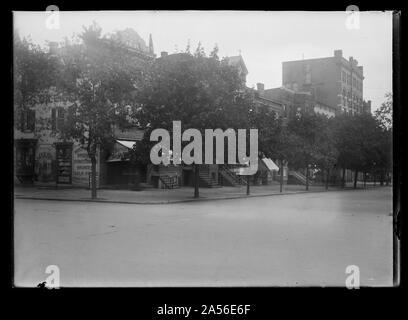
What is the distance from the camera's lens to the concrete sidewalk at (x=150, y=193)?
28.4 ft

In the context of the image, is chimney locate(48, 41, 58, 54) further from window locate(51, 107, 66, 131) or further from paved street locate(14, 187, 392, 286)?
paved street locate(14, 187, 392, 286)

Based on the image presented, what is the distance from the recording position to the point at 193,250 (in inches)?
314

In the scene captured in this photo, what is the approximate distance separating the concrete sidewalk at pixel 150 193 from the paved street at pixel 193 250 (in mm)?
318

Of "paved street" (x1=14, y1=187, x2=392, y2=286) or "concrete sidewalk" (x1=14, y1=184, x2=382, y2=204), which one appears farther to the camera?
"concrete sidewalk" (x1=14, y1=184, x2=382, y2=204)

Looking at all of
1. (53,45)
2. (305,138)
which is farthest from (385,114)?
(305,138)

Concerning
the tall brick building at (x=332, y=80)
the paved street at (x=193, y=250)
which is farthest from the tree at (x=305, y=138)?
the paved street at (x=193, y=250)

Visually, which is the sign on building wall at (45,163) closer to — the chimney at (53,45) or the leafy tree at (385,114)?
the chimney at (53,45)

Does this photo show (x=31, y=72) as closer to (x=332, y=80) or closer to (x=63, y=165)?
(x=63, y=165)

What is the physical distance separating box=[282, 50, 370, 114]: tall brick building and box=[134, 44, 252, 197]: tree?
166cm

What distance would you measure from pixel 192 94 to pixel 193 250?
8.21 meters

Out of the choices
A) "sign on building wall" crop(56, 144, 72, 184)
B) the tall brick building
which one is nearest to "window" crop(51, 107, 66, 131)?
"sign on building wall" crop(56, 144, 72, 184)

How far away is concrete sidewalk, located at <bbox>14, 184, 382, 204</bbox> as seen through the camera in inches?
341
